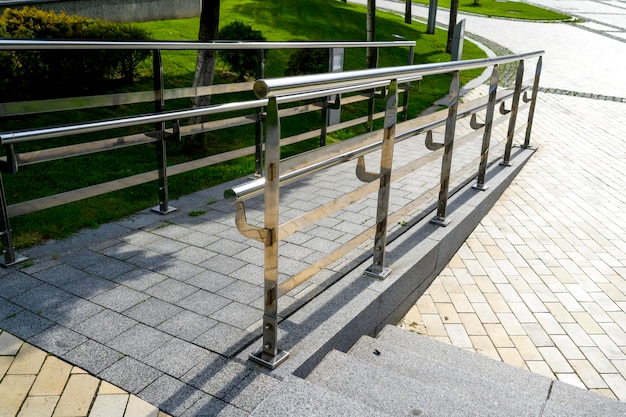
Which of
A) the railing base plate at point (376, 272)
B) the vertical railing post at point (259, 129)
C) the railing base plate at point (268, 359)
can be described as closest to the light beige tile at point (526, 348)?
the railing base plate at point (376, 272)

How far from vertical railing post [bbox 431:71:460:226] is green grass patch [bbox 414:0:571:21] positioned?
123ft

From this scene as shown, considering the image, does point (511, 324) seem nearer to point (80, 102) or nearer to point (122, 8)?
point (80, 102)

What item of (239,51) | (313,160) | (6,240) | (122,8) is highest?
(122,8)

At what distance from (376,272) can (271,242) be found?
4.85 ft

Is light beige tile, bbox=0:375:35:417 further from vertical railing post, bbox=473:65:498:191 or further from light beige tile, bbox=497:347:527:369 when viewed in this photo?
vertical railing post, bbox=473:65:498:191

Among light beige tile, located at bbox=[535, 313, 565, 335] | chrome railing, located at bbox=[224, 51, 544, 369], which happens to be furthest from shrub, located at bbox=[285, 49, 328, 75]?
light beige tile, located at bbox=[535, 313, 565, 335]

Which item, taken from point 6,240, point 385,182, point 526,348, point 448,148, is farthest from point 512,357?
point 6,240

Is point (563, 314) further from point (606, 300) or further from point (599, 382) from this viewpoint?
point (599, 382)

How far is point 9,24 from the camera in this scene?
25.9 ft

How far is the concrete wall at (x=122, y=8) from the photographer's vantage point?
1182 centimetres

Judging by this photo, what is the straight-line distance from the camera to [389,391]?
2680mm

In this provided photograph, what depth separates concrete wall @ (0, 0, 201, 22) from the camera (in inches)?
465

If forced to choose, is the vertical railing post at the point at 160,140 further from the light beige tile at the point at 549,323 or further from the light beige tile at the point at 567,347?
the light beige tile at the point at 567,347

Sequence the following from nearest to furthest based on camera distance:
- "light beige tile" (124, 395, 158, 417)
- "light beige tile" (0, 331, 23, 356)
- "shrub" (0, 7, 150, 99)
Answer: "light beige tile" (124, 395, 158, 417), "light beige tile" (0, 331, 23, 356), "shrub" (0, 7, 150, 99)
